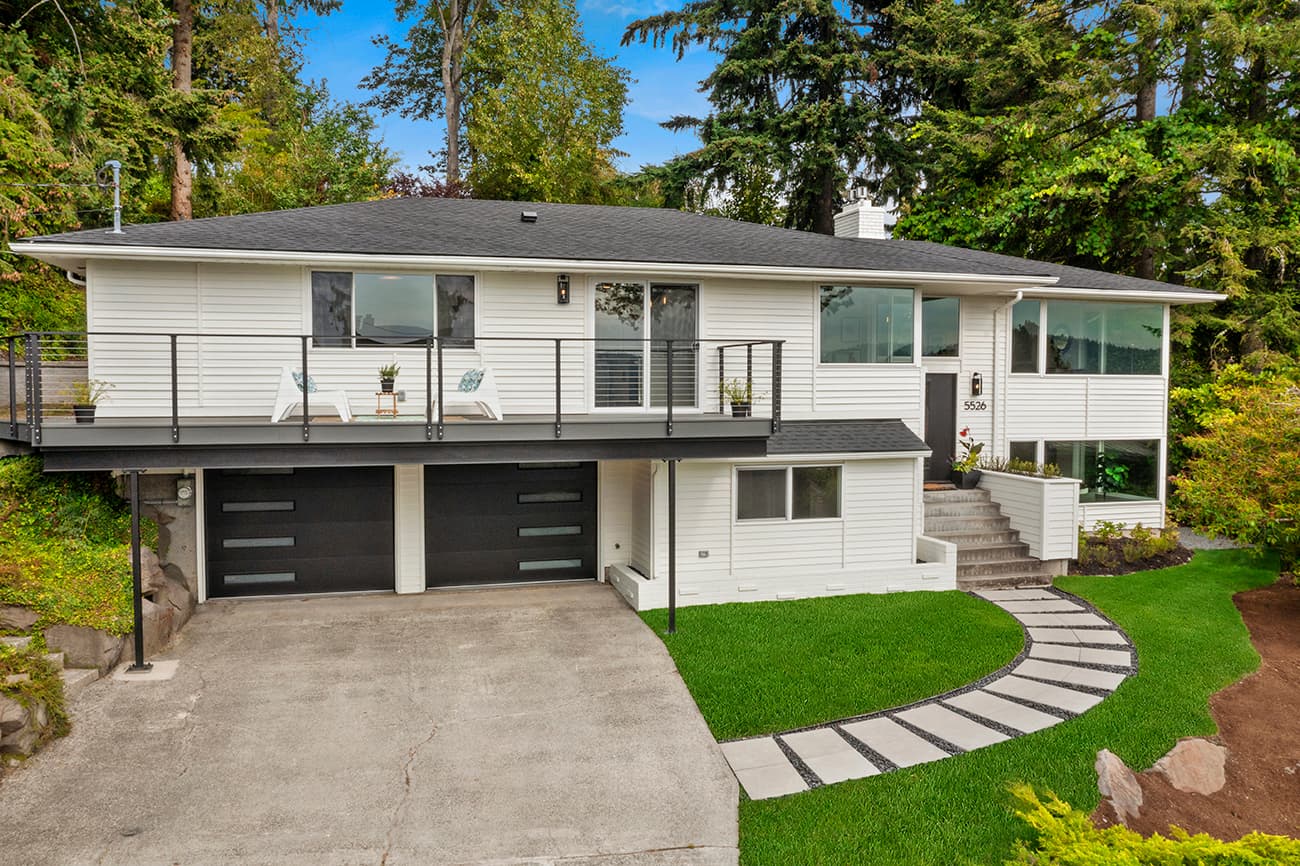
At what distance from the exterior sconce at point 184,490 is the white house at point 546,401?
0.56 ft

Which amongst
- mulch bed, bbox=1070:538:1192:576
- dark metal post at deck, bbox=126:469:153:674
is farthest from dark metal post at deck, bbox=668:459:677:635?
mulch bed, bbox=1070:538:1192:576

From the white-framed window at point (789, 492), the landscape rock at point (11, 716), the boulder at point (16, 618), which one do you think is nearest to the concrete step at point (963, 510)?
the white-framed window at point (789, 492)

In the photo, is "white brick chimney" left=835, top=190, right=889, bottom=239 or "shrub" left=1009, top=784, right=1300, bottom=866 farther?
"white brick chimney" left=835, top=190, right=889, bottom=239

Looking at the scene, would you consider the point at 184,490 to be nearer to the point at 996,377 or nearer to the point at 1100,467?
the point at 996,377

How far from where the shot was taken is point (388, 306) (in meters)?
9.89

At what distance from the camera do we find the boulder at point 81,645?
7.13 m

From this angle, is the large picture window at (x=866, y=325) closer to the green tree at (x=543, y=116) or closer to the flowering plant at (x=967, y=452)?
the flowering plant at (x=967, y=452)

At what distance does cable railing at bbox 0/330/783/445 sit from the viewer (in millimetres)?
8773

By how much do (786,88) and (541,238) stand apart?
1496cm

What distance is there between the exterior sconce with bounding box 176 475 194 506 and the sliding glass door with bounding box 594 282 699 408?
5.46 metres

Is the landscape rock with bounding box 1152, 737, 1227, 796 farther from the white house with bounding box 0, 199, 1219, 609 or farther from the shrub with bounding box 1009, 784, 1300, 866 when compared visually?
the white house with bounding box 0, 199, 1219, 609

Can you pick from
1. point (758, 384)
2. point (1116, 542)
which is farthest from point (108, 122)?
point (1116, 542)

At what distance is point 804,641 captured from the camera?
853 centimetres

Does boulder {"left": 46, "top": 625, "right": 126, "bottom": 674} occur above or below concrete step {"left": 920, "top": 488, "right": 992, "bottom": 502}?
below
